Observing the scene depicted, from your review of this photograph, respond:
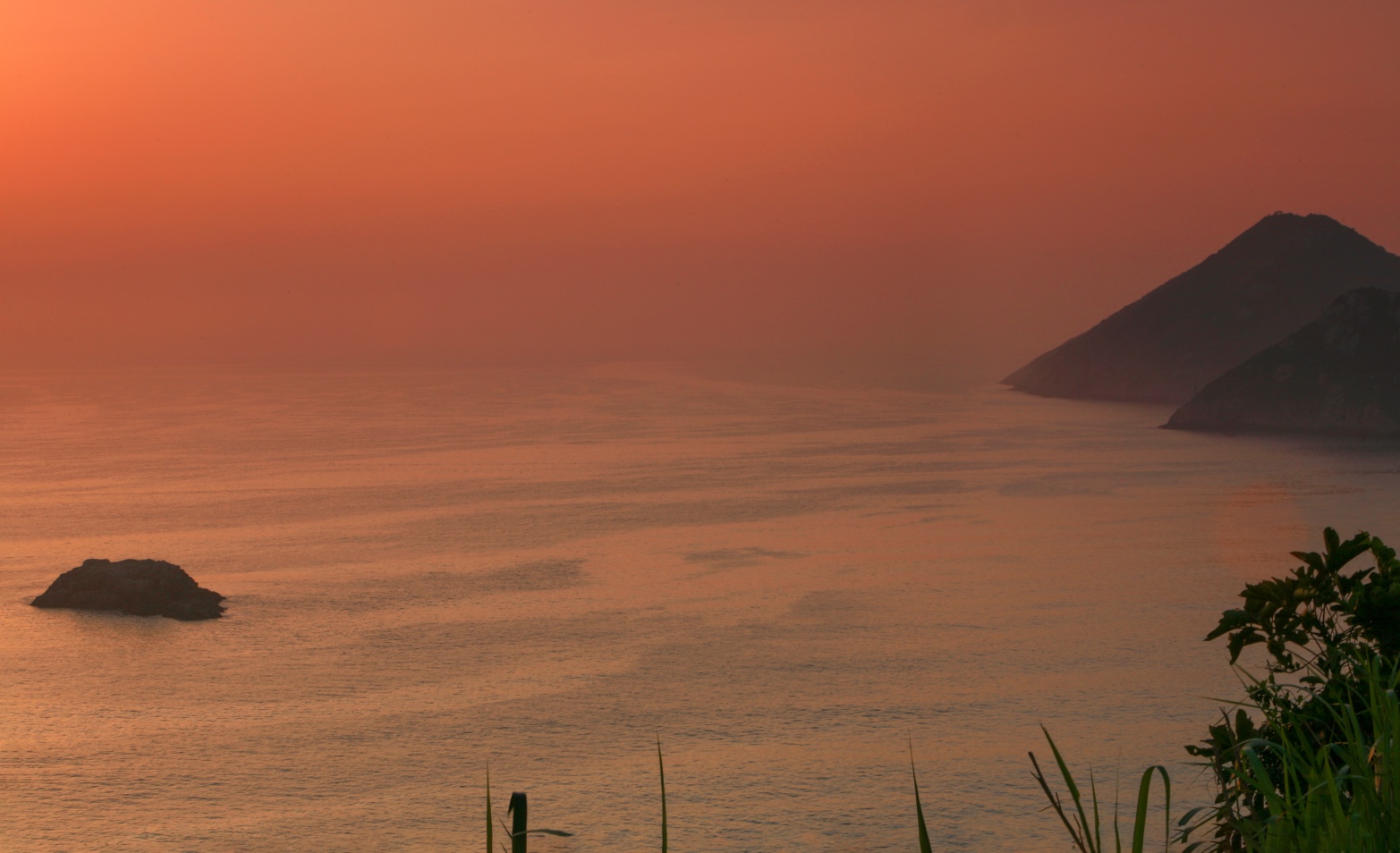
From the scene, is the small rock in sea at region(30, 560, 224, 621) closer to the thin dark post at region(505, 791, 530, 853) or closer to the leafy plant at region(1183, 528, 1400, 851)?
the leafy plant at region(1183, 528, 1400, 851)

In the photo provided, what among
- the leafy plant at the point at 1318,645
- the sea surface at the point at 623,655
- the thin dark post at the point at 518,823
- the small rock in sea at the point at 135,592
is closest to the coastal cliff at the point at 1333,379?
the sea surface at the point at 623,655

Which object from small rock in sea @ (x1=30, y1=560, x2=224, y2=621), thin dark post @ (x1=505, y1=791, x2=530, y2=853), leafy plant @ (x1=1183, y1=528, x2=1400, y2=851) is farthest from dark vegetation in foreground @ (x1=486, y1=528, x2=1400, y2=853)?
small rock in sea @ (x1=30, y1=560, x2=224, y2=621)

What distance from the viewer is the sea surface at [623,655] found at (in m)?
35.6

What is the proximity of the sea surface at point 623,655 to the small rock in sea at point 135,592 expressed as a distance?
1170 mm

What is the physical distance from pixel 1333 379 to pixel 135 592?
594 ft

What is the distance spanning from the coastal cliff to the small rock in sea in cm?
17237

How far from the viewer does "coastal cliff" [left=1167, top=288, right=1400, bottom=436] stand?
591 ft

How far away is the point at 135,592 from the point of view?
61.8m

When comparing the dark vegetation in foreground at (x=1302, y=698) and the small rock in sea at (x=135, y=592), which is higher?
the small rock in sea at (x=135, y=592)

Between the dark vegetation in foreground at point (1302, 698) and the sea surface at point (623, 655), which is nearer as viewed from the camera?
the dark vegetation in foreground at point (1302, 698)

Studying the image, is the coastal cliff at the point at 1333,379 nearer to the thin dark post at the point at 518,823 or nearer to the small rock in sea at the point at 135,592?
the small rock in sea at the point at 135,592

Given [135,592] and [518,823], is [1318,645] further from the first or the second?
[135,592]

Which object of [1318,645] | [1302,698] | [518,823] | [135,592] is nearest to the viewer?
[518,823]

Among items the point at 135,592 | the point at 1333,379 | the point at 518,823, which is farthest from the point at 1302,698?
the point at 1333,379
